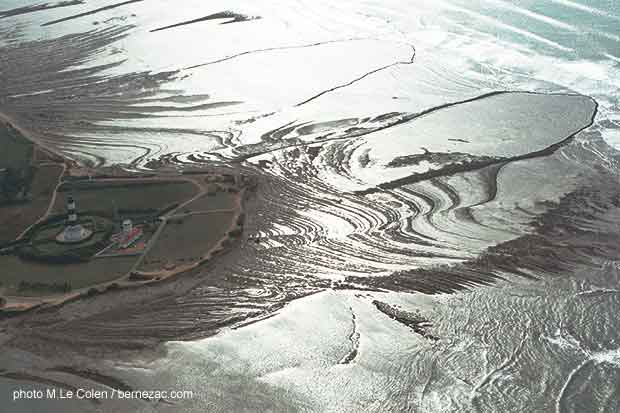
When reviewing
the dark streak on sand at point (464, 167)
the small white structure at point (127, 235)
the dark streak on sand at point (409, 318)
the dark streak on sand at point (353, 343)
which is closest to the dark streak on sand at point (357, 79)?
the dark streak on sand at point (464, 167)

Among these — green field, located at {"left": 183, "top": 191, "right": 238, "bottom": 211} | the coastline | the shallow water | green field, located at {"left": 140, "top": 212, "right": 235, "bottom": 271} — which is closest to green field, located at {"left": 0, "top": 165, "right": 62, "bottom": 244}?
the coastline

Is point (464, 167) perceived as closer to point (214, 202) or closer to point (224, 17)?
point (214, 202)

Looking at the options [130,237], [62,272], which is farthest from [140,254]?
[62,272]

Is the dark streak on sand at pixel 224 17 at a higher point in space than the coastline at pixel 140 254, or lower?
higher

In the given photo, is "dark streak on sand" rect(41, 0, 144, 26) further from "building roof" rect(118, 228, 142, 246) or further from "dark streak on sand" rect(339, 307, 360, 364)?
"dark streak on sand" rect(339, 307, 360, 364)

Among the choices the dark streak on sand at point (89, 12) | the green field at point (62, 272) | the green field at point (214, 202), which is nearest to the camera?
the green field at point (62, 272)

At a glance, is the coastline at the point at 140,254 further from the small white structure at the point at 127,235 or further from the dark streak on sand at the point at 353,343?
the dark streak on sand at the point at 353,343
